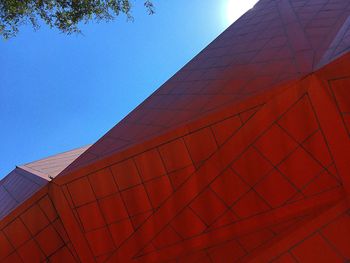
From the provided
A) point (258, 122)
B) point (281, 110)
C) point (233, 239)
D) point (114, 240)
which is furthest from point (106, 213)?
point (281, 110)

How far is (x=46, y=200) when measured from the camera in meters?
7.30

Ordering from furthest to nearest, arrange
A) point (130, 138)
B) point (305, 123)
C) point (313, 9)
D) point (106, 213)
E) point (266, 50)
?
point (313, 9) < point (266, 50) < point (130, 138) < point (106, 213) < point (305, 123)

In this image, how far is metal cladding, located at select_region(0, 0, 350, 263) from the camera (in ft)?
18.4

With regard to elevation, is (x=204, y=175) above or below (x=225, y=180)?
above

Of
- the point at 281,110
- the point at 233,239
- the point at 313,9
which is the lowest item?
the point at 233,239

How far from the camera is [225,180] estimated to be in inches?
252

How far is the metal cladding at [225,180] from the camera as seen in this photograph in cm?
561

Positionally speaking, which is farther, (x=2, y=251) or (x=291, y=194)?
(x=2, y=251)

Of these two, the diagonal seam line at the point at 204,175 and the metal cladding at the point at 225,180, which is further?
the diagonal seam line at the point at 204,175

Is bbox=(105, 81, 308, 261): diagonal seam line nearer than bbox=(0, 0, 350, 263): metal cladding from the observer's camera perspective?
No

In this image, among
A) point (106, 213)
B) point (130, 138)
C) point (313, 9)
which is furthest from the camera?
point (313, 9)

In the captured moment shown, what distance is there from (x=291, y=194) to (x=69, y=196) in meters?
4.72

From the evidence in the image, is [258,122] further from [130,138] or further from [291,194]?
[130,138]

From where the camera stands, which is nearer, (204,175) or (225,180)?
(225,180)
